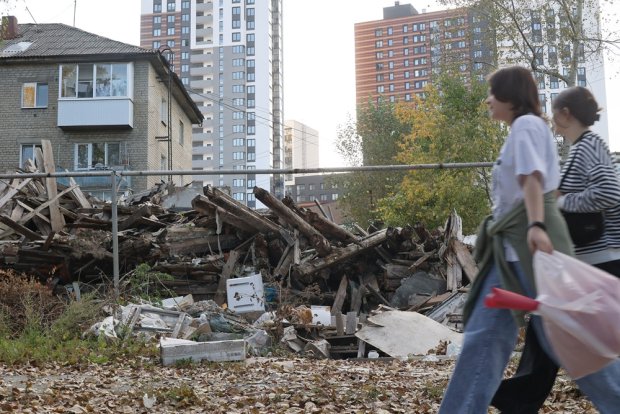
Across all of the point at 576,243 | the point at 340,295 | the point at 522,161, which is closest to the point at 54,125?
the point at 340,295

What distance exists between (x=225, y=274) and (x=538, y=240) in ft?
33.7

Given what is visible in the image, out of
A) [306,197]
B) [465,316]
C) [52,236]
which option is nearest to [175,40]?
[306,197]

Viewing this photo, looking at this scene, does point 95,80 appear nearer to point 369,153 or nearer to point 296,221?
point 369,153

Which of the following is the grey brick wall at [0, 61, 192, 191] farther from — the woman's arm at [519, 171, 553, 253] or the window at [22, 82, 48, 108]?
the woman's arm at [519, 171, 553, 253]

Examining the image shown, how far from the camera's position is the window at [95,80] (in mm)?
35250

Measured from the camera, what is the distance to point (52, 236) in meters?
12.7

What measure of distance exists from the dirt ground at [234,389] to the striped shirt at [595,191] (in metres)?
1.97

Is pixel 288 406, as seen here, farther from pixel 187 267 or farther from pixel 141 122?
pixel 141 122

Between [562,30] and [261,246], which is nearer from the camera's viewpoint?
[261,246]

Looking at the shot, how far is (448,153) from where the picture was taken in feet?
97.0

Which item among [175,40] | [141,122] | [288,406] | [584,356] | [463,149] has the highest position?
[175,40]

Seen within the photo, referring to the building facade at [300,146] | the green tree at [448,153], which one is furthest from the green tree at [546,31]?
the building facade at [300,146]

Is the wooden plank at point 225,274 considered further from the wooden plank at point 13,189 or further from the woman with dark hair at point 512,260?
the woman with dark hair at point 512,260

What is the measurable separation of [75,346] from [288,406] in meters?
4.04
